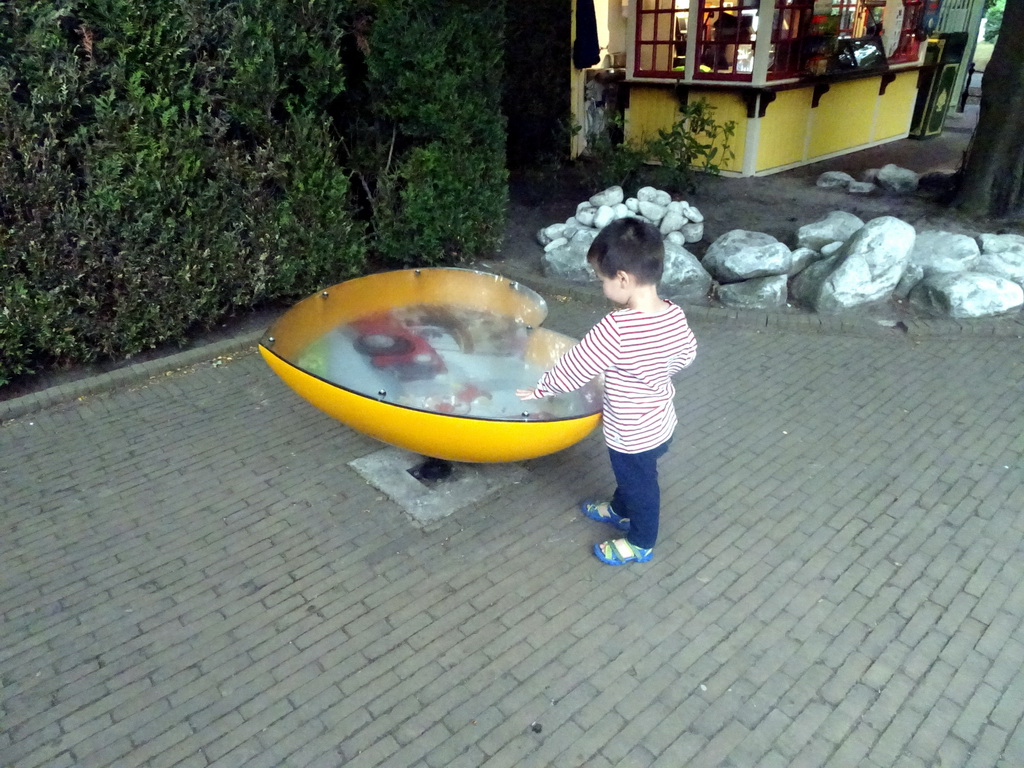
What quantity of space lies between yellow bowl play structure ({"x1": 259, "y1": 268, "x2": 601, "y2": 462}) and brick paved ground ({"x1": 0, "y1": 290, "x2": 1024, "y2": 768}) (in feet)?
1.59

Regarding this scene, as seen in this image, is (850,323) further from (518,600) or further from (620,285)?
(518,600)

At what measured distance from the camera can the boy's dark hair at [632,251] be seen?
293cm

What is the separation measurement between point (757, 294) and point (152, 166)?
4818mm

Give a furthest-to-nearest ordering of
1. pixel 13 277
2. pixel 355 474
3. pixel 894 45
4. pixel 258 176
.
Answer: pixel 894 45
pixel 258 176
pixel 13 277
pixel 355 474

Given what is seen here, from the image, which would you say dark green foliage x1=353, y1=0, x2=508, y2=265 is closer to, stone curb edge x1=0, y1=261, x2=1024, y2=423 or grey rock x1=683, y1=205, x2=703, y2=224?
stone curb edge x1=0, y1=261, x2=1024, y2=423

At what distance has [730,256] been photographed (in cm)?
655

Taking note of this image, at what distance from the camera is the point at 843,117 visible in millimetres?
11586

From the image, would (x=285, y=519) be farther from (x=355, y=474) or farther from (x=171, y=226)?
(x=171, y=226)

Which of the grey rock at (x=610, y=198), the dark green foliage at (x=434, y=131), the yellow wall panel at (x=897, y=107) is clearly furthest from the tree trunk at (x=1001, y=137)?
the dark green foliage at (x=434, y=131)

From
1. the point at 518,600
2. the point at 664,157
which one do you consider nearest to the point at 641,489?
the point at 518,600

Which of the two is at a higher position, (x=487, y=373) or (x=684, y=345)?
(x=684, y=345)

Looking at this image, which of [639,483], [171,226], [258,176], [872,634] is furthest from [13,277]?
[872,634]

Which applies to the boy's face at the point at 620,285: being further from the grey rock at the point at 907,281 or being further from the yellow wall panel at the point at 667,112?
the yellow wall panel at the point at 667,112

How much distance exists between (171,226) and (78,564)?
266cm
